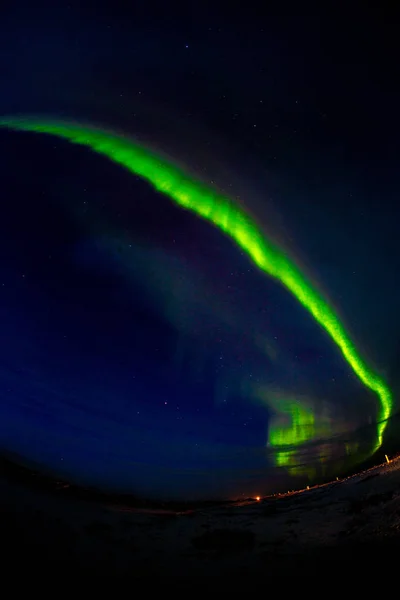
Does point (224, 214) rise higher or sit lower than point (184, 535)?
higher

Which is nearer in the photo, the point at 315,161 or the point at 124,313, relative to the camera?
the point at 315,161

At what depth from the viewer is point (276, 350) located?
3.31 feet

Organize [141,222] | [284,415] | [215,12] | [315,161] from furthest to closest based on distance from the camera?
[284,415], [141,222], [315,161], [215,12]

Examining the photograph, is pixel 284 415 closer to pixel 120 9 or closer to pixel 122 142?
pixel 122 142

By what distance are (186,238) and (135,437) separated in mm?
501

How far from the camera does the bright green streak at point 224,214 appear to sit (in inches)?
32.3

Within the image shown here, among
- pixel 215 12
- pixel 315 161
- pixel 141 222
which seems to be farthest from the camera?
pixel 141 222

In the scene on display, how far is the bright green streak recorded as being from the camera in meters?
0.82

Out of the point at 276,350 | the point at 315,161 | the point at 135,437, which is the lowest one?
the point at 135,437

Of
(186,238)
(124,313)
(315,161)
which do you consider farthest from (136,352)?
(315,161)

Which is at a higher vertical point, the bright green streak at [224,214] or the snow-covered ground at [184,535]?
the bright green streak at [224,214]

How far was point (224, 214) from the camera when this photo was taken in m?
0.90

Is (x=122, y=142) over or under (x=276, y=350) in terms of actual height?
over

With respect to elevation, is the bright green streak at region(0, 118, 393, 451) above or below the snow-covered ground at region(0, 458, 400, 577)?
above
